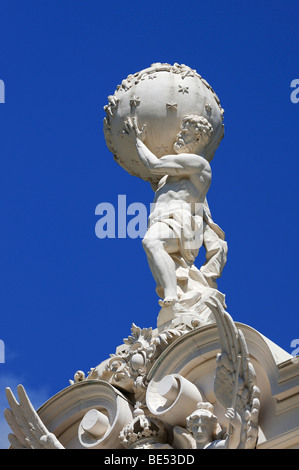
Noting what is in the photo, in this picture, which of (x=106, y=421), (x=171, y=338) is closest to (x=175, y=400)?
(x=171, y=338)

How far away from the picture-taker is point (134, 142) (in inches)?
710

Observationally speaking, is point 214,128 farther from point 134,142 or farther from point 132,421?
point 132,421

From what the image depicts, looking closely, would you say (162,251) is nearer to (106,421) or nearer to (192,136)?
(192,136)

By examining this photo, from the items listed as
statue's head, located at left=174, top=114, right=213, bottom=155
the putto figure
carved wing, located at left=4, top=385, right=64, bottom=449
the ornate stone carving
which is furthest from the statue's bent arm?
carved wing, located at left=4, top=385, right=64, bottom=449

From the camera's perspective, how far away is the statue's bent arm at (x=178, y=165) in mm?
17328

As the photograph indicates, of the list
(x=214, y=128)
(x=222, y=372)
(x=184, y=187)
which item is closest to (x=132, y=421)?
(x=222, y=372)

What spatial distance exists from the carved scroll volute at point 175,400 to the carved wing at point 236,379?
624 mm

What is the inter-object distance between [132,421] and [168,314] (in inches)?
61.8

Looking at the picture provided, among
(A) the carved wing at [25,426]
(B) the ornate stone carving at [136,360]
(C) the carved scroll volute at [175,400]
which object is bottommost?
(C) the carved scroll volute at [175,400]

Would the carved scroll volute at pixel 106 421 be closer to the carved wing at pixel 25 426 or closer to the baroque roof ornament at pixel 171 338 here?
the baroque roof ornament at pixel 171 338

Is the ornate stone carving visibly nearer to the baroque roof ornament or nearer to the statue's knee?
the baroque roof ornament

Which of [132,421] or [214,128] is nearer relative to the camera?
[132,421]

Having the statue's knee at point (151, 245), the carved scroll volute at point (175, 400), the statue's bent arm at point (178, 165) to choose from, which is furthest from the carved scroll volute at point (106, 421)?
the statue's bent arm at point (178, 165)

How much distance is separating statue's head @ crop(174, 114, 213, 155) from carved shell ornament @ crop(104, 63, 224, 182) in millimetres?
142
